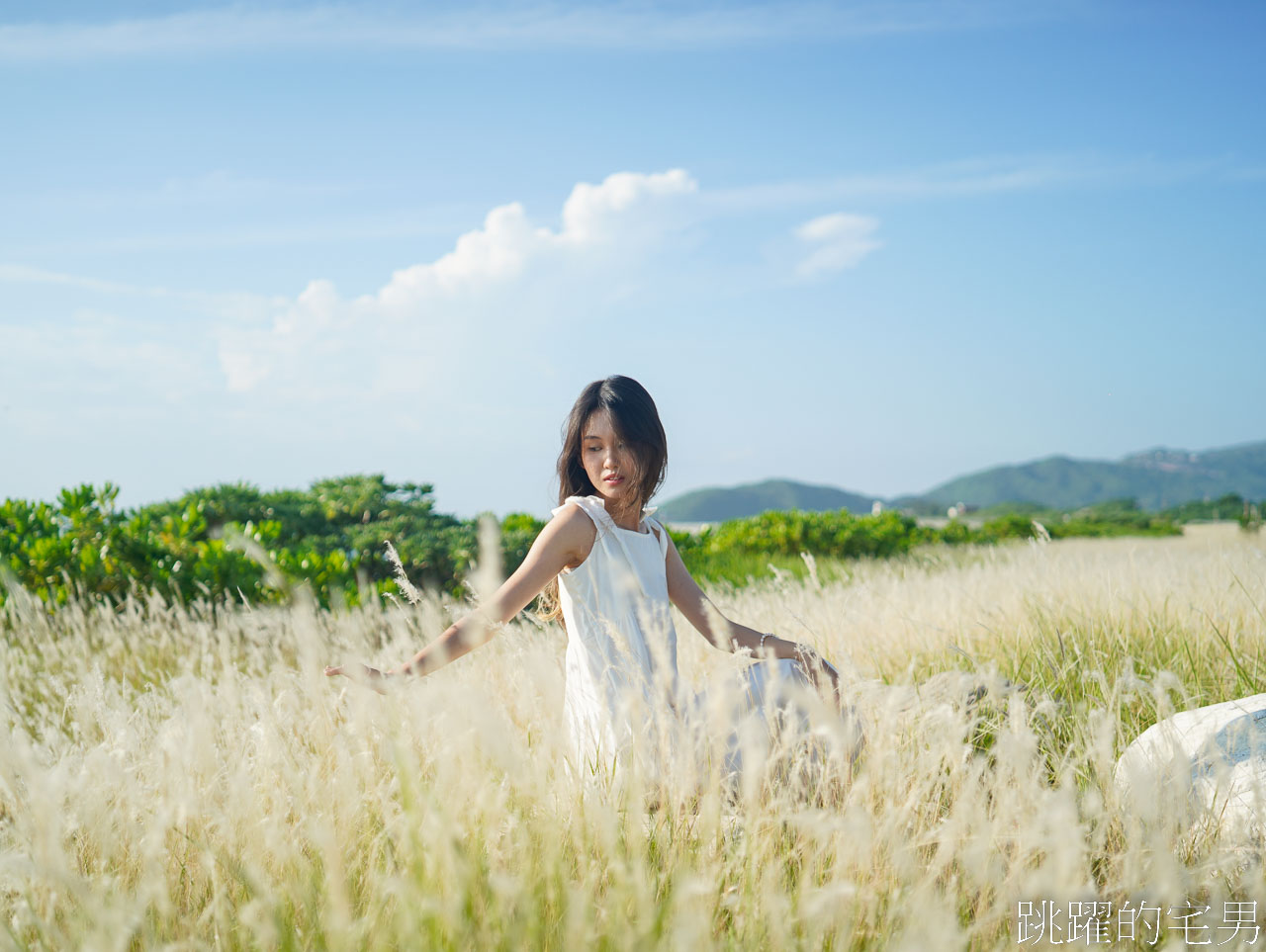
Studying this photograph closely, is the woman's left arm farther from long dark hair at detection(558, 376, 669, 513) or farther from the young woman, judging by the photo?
long dark hair at detection(558, 376, 669, 513)

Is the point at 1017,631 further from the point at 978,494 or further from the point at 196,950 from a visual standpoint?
the point at 978,494

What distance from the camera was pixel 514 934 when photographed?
142 centimetres

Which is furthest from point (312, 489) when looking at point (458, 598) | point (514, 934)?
point (514, 934)

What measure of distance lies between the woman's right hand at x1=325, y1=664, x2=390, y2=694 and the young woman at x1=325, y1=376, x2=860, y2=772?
99 millimetres

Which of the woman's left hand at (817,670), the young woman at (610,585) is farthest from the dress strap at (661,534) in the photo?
the woman's left hand at (817,670)

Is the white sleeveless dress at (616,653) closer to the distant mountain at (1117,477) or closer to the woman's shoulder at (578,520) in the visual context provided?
the woman's shoulder at (578,520)

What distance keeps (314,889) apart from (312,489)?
711cm

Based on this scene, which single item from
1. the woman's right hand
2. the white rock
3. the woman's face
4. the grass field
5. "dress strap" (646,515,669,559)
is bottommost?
the white rock

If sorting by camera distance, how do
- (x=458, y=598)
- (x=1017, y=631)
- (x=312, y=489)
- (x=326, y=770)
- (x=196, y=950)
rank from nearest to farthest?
1. (x=196, y=950)
2. (x=326, y=770)
3. (x=1017, y=631)
4. (x=458, y=598)
5. (x=312, y=489)

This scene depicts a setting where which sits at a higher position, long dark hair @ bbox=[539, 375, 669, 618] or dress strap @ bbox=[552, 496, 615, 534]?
long dark hair @ bbox=[539, 375, 669, 618]

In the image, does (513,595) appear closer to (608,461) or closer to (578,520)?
(578,520)

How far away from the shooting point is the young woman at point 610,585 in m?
2.50

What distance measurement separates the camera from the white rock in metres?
2.29

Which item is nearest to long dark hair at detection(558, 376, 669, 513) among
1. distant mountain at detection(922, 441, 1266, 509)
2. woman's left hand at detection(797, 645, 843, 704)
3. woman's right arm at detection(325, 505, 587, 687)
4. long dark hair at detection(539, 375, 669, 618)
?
long dark hair at detection(539, 375, 669, 618)
